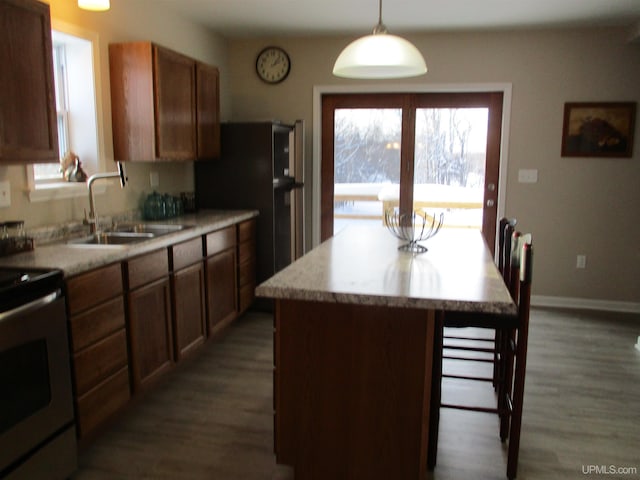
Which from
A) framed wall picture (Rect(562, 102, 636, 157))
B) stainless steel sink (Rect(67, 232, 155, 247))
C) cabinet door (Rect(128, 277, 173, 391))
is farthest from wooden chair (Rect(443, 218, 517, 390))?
framed wall picture (Rect(562, 102, 636, 157))

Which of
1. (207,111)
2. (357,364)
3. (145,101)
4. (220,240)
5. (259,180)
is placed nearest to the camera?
(357,364)

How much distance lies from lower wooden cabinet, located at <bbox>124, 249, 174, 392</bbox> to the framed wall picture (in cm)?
361

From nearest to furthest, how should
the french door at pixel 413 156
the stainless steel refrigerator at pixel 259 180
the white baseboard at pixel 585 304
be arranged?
the stainless steel refrigerator at pixel 259 180 < the white baseboard at pixel 585 304 < the french door at pixel 413 156

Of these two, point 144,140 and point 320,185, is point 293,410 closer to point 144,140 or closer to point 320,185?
point 144,140

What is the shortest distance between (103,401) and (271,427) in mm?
802

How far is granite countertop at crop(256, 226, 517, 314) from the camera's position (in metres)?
1.76

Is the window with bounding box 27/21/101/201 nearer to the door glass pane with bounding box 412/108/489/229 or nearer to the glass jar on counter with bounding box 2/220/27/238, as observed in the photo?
the glass jar on counter with bounding box 2/220/27/238

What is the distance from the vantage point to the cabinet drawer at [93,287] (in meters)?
2.11

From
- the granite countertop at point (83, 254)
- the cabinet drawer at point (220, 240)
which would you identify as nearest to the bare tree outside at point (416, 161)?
the cabinet drawer at point (220, 240)

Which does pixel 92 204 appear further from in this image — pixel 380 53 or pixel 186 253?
pixel 380 53

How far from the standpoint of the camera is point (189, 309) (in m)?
3.17

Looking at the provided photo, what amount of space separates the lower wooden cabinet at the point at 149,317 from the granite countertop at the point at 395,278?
88 centimetres

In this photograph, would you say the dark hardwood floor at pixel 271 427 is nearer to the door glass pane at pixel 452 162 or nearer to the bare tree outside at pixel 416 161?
the door glass pane at pixel 452 162

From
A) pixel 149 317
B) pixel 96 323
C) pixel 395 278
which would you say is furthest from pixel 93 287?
pixel 395 278
